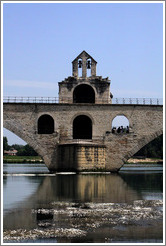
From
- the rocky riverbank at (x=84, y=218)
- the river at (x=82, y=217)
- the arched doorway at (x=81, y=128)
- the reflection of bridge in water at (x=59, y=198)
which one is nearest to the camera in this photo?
the river at (x=82, y=217)

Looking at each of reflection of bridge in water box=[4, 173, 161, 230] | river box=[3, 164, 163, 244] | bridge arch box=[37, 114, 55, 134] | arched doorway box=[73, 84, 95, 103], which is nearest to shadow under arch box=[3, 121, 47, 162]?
bridge arch box=[37, 114, 55, 134]

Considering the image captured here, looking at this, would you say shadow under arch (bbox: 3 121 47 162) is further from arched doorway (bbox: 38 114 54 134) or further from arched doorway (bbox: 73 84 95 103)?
arched doorway (bbox: 73 84 95 103)

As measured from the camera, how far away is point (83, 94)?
134ft

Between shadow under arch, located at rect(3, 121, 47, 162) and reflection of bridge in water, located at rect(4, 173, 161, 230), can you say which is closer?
reflection of bridge in water, located at rect(4, 173, 161, 230)

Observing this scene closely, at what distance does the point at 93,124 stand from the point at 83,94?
5.30 metres

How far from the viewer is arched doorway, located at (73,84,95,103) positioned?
4000 centimetres

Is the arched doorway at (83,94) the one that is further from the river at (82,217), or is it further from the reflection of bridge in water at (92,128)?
the river at (82,217)

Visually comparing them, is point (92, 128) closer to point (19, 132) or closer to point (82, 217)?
point (19, 132)

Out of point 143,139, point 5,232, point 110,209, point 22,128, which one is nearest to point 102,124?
Answer: point 143,139

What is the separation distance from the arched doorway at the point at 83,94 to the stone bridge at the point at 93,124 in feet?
12.7

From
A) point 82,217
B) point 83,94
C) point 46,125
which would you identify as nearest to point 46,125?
point 46,125

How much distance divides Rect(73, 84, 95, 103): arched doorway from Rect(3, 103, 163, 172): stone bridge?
3.88m

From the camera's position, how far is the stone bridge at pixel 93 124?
35719mm

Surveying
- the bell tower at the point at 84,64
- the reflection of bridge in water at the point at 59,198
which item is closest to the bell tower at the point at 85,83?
the bell tower at the point at 84,64
